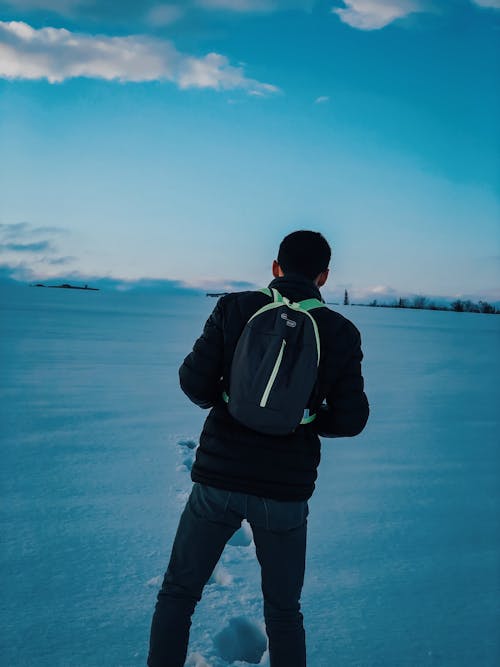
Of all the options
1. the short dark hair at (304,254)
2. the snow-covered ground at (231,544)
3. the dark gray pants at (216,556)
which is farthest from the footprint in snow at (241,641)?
the short dark hair at (304,254)

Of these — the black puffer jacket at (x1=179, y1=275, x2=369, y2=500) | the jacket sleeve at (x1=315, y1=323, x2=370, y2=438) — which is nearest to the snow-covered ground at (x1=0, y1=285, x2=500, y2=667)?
the black puffer jacket at (x1=179, y1=275, x2=369, y2=500)

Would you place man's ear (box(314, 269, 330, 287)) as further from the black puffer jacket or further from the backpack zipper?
the backpack zipper

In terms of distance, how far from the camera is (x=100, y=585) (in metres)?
2.48

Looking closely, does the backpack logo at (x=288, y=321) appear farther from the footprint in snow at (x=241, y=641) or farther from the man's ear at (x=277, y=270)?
the footprint in snow at (x=241, y=641)

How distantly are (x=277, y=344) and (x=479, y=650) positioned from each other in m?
1.69

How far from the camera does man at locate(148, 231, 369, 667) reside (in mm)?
1658

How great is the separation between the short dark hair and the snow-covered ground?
1.49 meters

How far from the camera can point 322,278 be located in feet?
5.92

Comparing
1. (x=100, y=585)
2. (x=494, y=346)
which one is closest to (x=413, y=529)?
(x=100, y=585)

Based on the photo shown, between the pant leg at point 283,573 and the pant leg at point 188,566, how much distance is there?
5.0 inches

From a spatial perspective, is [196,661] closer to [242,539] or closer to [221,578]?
[221,578]

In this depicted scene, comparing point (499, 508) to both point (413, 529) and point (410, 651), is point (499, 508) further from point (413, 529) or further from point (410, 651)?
point (410, 651)

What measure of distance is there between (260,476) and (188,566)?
0.38 m

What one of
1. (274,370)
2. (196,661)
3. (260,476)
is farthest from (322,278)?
(196,661)
